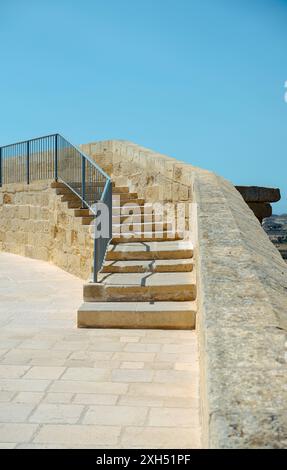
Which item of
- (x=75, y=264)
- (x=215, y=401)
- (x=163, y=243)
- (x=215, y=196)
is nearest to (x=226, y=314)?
(x=215, y=401)

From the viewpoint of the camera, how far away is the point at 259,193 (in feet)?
28.1

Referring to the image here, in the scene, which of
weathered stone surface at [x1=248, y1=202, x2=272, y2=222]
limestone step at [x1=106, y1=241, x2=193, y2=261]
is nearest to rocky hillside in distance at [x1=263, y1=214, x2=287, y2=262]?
weathered stone surface at [x1=248, y1=202, x2=272, y2=222]

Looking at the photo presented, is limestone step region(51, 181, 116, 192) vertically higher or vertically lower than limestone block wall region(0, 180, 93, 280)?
higher

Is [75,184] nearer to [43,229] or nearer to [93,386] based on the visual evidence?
[43,229]

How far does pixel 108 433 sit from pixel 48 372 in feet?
3.74

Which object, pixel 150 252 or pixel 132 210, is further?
pixel 132 210

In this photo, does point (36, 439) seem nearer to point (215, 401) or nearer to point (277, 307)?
point (215, 401)

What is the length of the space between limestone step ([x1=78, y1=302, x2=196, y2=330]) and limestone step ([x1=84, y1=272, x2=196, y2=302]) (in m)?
0.22

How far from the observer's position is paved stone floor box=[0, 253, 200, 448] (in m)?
2.57

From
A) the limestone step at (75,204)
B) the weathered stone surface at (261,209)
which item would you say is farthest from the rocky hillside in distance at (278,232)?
the limestone step at (75,204)

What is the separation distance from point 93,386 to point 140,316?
1.63 m

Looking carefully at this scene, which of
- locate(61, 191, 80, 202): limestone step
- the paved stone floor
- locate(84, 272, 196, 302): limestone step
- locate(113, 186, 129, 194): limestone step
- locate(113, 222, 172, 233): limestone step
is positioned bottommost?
the paved stone floor

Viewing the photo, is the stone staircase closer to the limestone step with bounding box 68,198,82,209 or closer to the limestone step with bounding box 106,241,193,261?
the limestone step with bounding box 106,241,193,261

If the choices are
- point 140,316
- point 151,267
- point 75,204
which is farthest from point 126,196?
point 140,316
